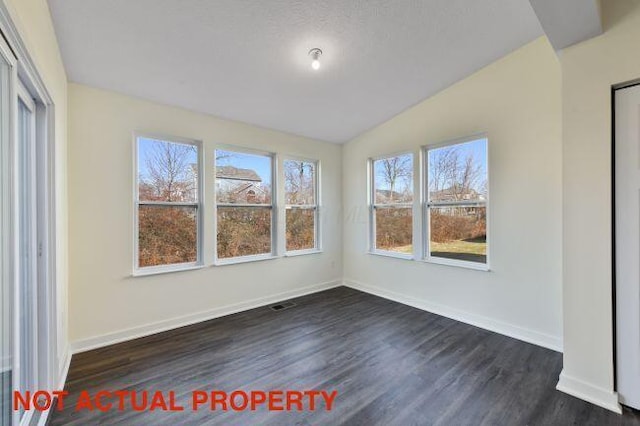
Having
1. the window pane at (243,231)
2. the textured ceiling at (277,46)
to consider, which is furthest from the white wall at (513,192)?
the window pane at (243,231)

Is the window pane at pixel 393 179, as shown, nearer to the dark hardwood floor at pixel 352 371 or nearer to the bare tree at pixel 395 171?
the bare tree at pixel 395 171

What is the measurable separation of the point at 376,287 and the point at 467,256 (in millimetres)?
1473

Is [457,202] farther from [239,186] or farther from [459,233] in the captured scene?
[239,186]

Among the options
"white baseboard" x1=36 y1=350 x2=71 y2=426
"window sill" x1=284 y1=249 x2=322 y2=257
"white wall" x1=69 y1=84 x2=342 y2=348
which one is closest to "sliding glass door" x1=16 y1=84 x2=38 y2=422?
"white baseboard" x1=36 y1=350 x2=71 y2=426

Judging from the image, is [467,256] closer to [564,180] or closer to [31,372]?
[564,180]

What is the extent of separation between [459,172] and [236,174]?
2.85 meters

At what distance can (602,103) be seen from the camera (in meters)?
1.87

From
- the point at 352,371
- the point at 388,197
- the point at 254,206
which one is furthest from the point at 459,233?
the point at 254,206

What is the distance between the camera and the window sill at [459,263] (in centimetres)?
313

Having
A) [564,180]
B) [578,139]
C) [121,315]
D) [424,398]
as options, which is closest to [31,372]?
[121,315]

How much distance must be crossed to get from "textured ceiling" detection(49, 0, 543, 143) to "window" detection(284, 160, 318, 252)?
1182 mm

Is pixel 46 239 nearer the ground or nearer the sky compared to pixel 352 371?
nearer the sky

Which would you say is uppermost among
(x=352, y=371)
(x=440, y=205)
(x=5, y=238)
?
(x=440, y=205)

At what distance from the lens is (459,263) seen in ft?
11.0
